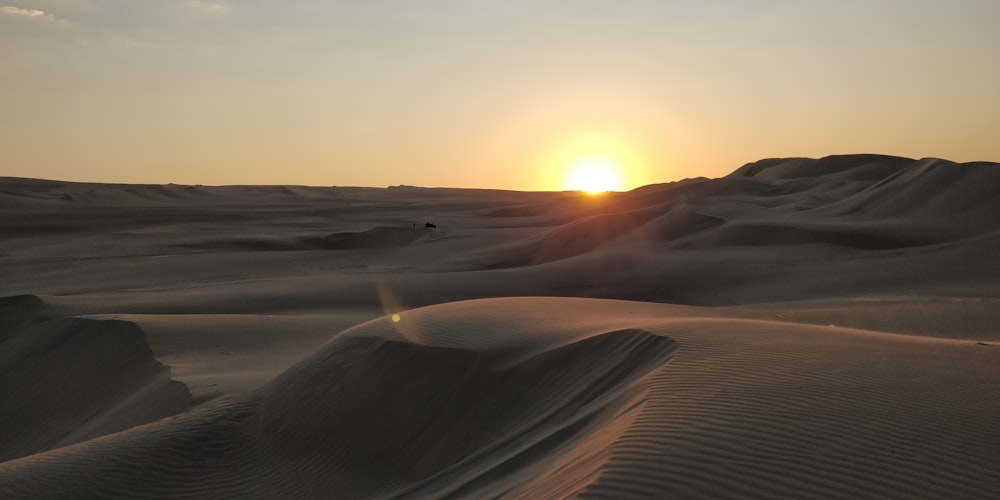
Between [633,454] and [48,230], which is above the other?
[48,230]

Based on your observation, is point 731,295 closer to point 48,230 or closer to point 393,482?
point 393,482

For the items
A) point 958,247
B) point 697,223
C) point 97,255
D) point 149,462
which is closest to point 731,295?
point 958,247

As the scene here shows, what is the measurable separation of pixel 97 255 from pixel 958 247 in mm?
14552

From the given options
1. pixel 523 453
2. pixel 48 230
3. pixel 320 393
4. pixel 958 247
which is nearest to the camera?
pixel 523 453

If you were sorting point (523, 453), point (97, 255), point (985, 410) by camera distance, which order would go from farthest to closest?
point (97, 255)
point (523, 453)
point (985, 410)

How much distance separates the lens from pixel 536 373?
4.59 meters

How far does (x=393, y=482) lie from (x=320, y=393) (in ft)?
3.87

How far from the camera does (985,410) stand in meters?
3.16

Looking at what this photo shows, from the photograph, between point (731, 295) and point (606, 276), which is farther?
point (606, 276)

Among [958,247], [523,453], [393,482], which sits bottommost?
[393,482]

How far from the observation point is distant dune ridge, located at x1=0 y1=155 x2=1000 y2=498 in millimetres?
2832

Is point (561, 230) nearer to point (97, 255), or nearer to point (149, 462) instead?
point (97, 255)

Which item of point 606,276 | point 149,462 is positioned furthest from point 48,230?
point 149,462

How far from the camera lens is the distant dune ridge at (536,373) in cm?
283
